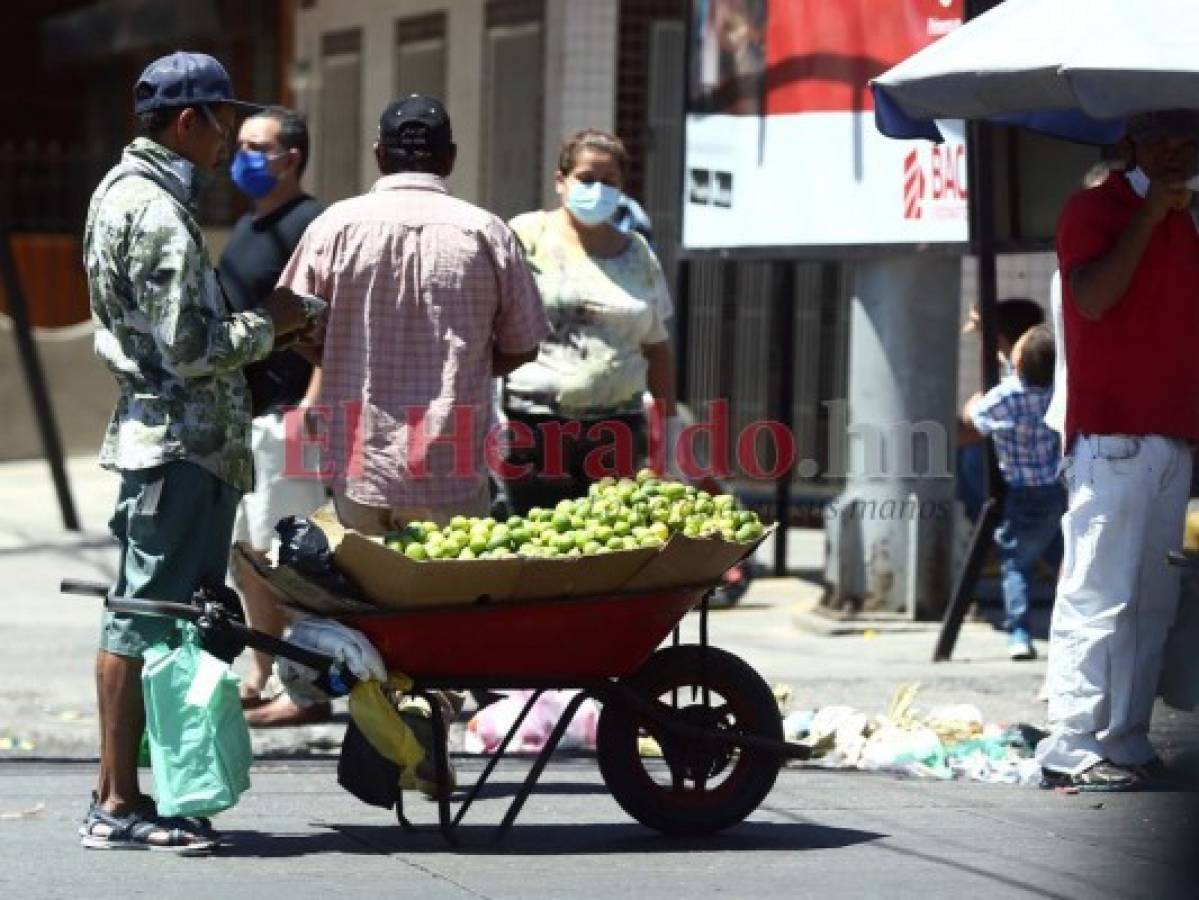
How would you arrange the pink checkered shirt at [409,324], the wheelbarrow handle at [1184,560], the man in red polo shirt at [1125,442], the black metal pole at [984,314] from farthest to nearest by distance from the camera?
the black metal pole at [984,314] → the man in red polo shirt at [1125,442] → the wheelbarrow handle at [1184,560] → the pink checkered shirt at [409,324]

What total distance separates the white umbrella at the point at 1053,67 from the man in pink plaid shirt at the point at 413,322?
143 cm

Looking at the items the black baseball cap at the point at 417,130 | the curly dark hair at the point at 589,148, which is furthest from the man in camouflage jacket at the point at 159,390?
the curly dark hair at the point at 589,148

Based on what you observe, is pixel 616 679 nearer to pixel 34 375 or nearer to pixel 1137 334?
pixel 1137 334

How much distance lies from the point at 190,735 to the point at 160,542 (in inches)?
18.5

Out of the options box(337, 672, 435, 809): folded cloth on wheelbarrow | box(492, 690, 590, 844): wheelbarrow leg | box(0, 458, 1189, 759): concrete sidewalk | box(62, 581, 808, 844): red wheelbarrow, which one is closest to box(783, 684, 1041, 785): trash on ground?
box(0, 458, 1189, 759): concrete sidewalk

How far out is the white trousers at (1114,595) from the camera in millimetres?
7754

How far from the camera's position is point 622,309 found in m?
8.94

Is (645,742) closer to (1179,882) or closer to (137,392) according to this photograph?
(137,392)

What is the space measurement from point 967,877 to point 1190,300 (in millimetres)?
2006

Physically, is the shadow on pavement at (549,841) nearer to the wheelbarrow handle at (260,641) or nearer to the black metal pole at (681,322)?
the wheelbarrow handle at (260,641)

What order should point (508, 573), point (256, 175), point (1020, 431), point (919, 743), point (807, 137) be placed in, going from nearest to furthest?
point (508, 573) < point (919, 743) < point (256, 175) < point (1020, 431) < point (807, 137)

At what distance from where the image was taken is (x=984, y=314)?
9.97 m

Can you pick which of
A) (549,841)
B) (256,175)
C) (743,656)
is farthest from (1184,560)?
(743,656)

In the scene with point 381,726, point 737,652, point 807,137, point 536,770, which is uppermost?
point 807,137
